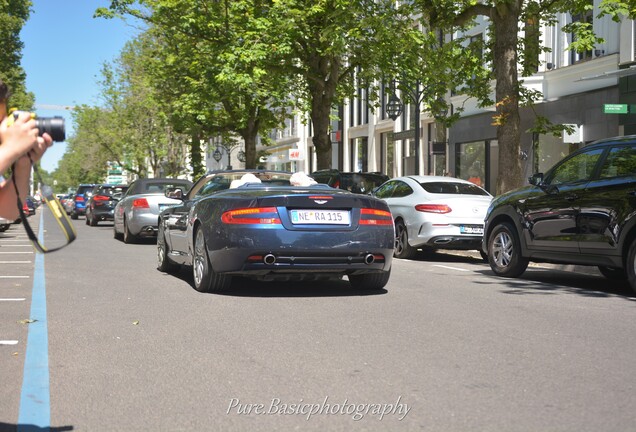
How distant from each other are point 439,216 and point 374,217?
20.2 ft

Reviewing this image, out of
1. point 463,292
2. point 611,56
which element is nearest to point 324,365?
point 463,292

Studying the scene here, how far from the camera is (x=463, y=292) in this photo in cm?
1088

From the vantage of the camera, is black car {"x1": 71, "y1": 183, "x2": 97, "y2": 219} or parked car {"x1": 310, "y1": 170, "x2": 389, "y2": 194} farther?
black car {"x1": 71, "y1": 183, "x2": 97, "y2": 219}

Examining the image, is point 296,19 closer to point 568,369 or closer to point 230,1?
point 230,1

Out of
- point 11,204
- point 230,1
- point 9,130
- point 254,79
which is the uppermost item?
point 230,1

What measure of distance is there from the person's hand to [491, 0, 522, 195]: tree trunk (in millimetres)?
15708

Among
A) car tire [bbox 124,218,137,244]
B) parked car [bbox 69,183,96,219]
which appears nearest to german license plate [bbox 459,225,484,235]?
car tire [bbox 124,218,137,244]

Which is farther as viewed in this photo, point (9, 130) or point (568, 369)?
point (568, 369)

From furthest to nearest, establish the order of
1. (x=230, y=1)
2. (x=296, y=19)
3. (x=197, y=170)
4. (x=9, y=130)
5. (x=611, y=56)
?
(x=197, y=170) < (x=230, y=1) < (x=296, y=19) < (x=611, y=56) < (x=9, y=130)

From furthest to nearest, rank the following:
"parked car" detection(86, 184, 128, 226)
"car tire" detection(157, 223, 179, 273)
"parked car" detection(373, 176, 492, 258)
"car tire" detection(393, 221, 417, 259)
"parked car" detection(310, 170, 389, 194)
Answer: "parked car" detection(86, 184, 128, 226) < "parked car" detection(310, 170, 389, 194) < "car tire" detection(393, 221, 417, 259) < "parked car" detection(373, 176, 492, 258) < "car tire" detection(157, 223, 179, 273)

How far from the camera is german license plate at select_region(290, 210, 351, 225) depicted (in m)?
9.98

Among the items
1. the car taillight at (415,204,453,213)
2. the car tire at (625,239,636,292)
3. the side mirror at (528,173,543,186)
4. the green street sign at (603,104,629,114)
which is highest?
the green street sign at (603,104,629,114)

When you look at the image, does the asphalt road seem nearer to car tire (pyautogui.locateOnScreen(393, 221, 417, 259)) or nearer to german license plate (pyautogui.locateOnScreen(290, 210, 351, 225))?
german license plate (pyautogui.locateOnScreen(290, 210, 351, 225))

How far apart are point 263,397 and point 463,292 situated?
5798mm
